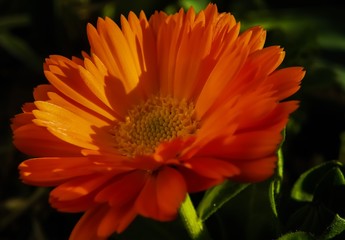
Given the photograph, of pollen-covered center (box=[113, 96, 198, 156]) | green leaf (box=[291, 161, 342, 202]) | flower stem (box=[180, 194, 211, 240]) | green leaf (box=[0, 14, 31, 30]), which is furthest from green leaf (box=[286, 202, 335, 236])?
green leaf (box=[0, 14, 31, 30])

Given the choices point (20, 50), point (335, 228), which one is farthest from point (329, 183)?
point (20, 50)

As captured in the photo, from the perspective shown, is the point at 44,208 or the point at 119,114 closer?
the point at 119,114

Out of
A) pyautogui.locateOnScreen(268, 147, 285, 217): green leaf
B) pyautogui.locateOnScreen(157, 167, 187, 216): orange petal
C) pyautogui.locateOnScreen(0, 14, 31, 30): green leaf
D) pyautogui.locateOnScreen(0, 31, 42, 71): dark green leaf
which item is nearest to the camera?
pyautogui.locateOnScreen(157, 167, 187, 216): orange petal

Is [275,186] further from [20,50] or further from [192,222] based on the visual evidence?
[20,50]

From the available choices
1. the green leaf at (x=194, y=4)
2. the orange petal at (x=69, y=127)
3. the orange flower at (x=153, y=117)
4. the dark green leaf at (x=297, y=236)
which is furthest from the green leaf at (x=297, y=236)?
the green leaf at (x=194, y=4)

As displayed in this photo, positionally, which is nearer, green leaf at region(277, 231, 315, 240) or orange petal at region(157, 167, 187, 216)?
orange petal at region(157, 167, 187, 216)

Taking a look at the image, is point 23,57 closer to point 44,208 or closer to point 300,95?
point 44,208

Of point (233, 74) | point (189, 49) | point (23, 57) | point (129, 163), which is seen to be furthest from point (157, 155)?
point (23, 57)

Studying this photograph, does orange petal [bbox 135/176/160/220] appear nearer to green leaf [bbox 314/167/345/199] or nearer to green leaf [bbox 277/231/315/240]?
green leaf [bbox 277/231/315/240]

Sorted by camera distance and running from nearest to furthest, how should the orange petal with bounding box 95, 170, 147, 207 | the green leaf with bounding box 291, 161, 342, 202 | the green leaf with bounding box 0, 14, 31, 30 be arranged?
1. the orange petal with bounding box 95, 170, 147, 207
2. the green leaf with bounding box 291, 161, 342, 202
3. the green leaf with bounding box 0, 14, 31, 30
